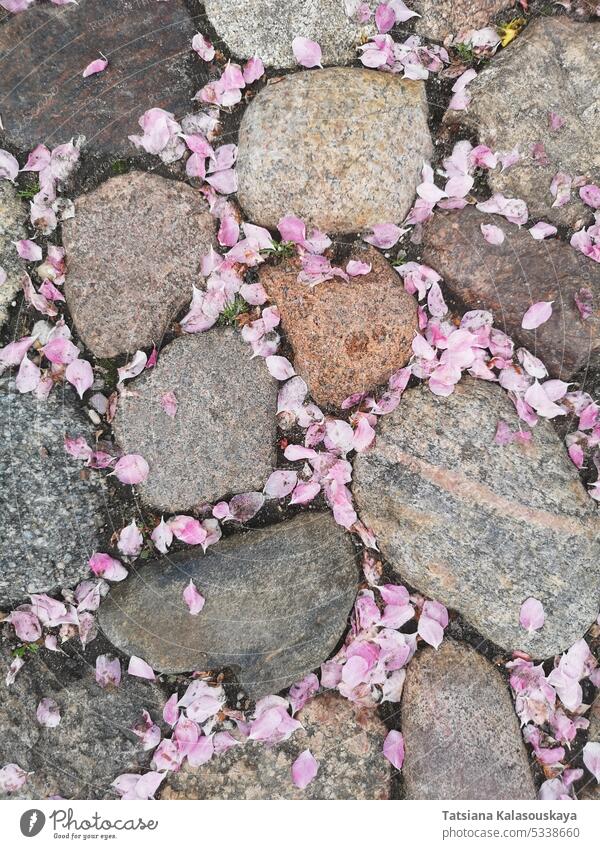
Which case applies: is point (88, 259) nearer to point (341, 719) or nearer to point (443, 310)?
point (443, 310)

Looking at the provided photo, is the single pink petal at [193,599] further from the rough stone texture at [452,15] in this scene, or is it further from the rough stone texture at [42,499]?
the rough stone texture at [452,15]

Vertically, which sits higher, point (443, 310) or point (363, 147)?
point (363, 147)

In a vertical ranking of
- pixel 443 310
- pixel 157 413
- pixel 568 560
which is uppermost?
pixel 157 413

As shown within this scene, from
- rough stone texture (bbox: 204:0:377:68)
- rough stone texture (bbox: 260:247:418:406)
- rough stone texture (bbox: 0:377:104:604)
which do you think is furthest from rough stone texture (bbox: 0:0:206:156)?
rough stone texture (bbox: 0:377:104:604)

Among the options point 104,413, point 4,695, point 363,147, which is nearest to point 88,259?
point 104,413

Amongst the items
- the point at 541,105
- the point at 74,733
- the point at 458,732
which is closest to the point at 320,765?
the point at 458,732

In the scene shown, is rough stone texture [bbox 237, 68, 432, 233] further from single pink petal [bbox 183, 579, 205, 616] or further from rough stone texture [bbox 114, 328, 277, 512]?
single pink petal [bbox 183, 579, 205, 616]

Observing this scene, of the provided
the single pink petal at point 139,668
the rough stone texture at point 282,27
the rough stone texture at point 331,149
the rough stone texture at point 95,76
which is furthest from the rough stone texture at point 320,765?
the rough stone texture at point 282,27
